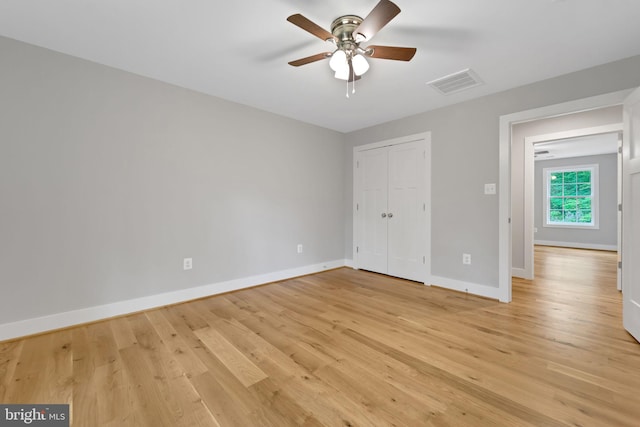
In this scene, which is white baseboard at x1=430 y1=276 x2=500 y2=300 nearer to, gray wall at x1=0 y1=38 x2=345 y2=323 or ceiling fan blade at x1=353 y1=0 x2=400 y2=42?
gray wall at x1=0 y1=38 x2=345 y2=323

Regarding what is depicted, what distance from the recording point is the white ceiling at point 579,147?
5266 millimetres

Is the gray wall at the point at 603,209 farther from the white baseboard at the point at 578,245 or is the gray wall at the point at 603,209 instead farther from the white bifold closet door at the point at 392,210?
the white bifold closet door at the point at 392,210

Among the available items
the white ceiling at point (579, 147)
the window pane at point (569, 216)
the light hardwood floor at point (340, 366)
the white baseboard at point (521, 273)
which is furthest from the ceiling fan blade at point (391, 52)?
the window pane at point (569, 216)

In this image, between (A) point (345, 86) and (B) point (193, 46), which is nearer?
(B) point (193, 46)

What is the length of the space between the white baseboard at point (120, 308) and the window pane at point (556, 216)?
26.6 ft

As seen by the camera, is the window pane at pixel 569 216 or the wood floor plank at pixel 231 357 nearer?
the wood floor plank at pixel 231 357

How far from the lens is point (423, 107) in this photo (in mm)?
3375

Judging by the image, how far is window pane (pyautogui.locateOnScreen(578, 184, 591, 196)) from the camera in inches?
271

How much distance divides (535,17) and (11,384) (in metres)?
4.05

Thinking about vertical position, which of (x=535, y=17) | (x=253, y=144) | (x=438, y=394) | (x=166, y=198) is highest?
(x=535, y=17)

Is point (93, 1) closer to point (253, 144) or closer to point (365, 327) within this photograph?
point (253, 144)

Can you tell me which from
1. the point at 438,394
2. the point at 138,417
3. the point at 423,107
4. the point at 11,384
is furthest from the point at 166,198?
the point at 423,107

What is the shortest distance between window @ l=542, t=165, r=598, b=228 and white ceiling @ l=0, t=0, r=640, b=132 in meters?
6.48

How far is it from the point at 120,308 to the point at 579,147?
29.3ft
